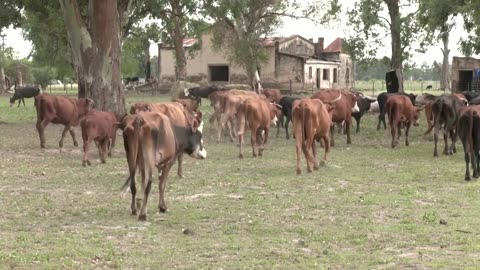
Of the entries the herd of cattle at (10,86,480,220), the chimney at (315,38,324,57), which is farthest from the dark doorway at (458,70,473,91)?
the chimney at (315,38,324,57)

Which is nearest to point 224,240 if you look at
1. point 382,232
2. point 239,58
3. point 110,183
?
point 382,232

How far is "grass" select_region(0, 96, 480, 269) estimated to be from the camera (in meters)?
7.65

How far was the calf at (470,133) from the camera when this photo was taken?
13.5 meters

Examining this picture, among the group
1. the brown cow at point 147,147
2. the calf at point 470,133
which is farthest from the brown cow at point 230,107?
the brown cow at point 147,147

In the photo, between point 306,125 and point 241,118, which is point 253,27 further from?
point 306,125

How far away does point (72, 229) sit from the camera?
9.11 m

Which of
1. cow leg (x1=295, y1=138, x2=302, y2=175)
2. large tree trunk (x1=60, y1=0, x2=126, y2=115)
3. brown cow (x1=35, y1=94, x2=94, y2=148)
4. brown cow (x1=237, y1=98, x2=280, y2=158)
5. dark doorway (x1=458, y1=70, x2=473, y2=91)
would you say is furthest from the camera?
dark doorway (x1=458, y1=70, x2=473, y2=91)

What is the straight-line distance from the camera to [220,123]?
70.9 feet

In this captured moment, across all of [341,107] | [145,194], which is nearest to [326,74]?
[341,107]

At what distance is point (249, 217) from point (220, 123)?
11.8 metres

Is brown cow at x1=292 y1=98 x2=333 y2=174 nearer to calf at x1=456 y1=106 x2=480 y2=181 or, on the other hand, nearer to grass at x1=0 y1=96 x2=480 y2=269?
grass at x1=0 y1=96 x2=480 y2=269

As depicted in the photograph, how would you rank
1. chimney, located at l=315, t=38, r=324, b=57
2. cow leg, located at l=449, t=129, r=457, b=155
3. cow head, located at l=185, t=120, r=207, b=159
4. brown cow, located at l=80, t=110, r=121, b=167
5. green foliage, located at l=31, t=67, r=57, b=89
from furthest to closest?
green foliage, located at l=31, t=67, r=57, b=89, chimney, located at l=315, t=38, r=324, b=57, cow leg, located at l=449, t=129, r=457, b=155, brown cow, located at l=80, t=110, r=121, b=167, cow head, located at l=185, t=120, r=207, b=159

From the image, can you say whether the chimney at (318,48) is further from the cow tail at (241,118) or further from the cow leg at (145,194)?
the cow leg at (145,194)

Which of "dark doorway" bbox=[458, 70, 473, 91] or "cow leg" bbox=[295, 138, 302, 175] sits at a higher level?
"dark doorway" bbox=[458, 70, 473, 91]
